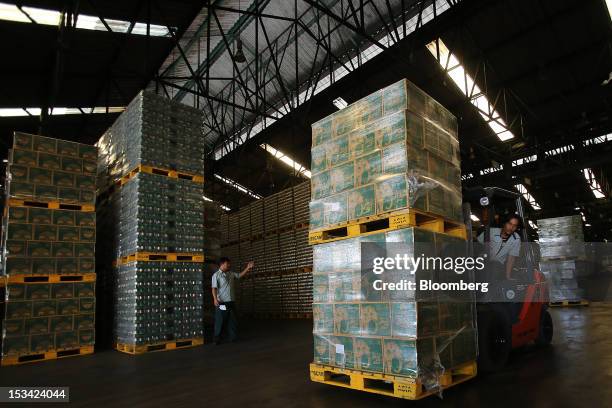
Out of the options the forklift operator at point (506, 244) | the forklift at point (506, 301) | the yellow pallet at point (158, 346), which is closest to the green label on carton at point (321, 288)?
the forklift at point (506, 301)

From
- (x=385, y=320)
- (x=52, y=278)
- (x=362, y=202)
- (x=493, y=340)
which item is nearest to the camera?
(x=385, y=320)

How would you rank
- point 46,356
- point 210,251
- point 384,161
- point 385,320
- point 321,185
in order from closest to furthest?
1. point 385,320
2. point 384,161
3. point 321,185
4. point 46,356
5. point 210,251

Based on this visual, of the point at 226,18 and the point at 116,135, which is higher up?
the point at 226,18

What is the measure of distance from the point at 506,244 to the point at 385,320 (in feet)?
7.88

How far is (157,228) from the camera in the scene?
23.2ft

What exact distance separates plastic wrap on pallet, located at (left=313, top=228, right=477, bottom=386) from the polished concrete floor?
33 centimetres

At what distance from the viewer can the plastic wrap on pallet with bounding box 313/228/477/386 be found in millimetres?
3475

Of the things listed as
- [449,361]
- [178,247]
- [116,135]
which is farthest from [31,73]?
[449,361]

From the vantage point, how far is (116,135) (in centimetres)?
824

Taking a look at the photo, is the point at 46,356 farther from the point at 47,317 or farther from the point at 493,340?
the point at 493,340

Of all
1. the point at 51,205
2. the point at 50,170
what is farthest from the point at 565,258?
the point at 50,170

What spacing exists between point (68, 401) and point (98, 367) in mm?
1836

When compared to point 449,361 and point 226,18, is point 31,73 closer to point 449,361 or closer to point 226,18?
point 226,18

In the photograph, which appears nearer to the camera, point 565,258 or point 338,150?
point 338,150
